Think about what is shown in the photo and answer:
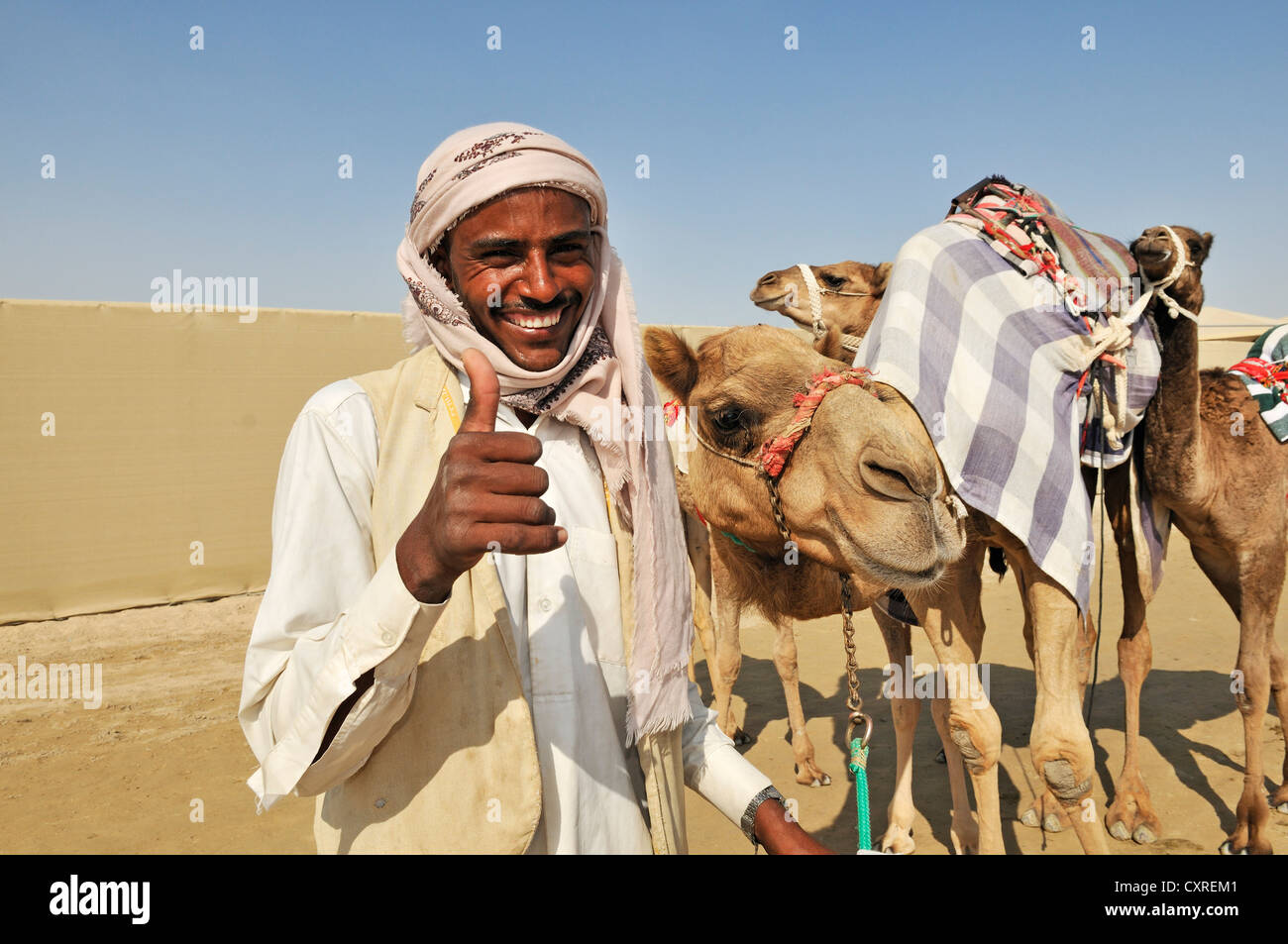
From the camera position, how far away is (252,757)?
5.42 m

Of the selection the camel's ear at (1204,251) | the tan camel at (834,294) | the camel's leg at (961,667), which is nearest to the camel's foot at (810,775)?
the camel's leg at (961,667)

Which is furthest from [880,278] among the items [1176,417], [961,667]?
[961,667]

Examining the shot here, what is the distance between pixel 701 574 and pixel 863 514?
190 inches

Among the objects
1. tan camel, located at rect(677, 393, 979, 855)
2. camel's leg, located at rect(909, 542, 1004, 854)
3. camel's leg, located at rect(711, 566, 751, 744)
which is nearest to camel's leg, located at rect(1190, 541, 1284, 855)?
tan camel, located at rect(677, 393, 979, 855)

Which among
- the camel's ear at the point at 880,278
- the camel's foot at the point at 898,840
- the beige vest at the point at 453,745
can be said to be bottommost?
the camel's foot at the point at 898,840

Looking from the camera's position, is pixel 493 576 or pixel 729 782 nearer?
pixel 493 576

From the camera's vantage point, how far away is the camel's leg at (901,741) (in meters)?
4.28

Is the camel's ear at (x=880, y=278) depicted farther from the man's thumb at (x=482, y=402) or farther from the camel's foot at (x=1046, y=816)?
the man's thumb at (x=482, y=402)

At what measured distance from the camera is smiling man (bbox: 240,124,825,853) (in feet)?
3.59

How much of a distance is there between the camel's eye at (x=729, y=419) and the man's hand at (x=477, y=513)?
1617mm

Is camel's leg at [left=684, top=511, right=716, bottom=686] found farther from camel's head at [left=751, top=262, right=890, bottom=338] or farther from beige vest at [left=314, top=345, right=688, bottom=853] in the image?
beige vest at [left=314, top=345, right=688, bottom=853]

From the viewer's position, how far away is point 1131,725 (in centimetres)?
480

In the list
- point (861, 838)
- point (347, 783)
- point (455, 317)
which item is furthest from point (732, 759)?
point (455, 317)

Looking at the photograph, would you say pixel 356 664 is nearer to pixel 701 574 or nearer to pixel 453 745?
pixel 453 745
